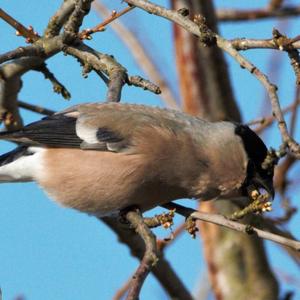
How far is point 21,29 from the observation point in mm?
4023

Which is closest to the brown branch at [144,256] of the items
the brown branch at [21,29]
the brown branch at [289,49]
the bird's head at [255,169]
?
the bird's head at [255,169]

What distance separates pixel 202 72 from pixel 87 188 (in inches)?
109

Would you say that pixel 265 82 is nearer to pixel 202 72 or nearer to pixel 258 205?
pixel 258 205

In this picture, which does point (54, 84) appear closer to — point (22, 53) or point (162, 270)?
point (22, 53)

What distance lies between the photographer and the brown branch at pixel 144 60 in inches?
267

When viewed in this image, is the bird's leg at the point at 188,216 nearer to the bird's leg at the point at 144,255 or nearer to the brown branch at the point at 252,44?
the bird's leg at the point at 144,255

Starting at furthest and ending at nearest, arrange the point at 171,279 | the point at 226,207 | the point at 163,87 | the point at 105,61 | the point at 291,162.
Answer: the point at 163,87 < the point at 226,207 < the point at 291,162 < the point at 171,279 < the point at 105,61

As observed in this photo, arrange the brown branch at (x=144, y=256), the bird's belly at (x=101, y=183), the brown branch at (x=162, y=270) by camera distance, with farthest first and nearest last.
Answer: the brown branch at (x=162, y=270), the bird's belly at (x=101, y=183), the brown branch at (x=144, y=256)

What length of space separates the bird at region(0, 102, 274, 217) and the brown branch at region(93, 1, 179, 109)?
7.28 feet

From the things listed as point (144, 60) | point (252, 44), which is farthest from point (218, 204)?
point (252, 44)

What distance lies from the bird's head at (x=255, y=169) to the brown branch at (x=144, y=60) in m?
2.31

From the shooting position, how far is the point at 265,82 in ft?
10.8

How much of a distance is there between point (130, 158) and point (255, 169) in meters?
0.66

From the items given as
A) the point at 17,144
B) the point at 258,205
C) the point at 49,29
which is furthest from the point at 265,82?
the point at 17,144
